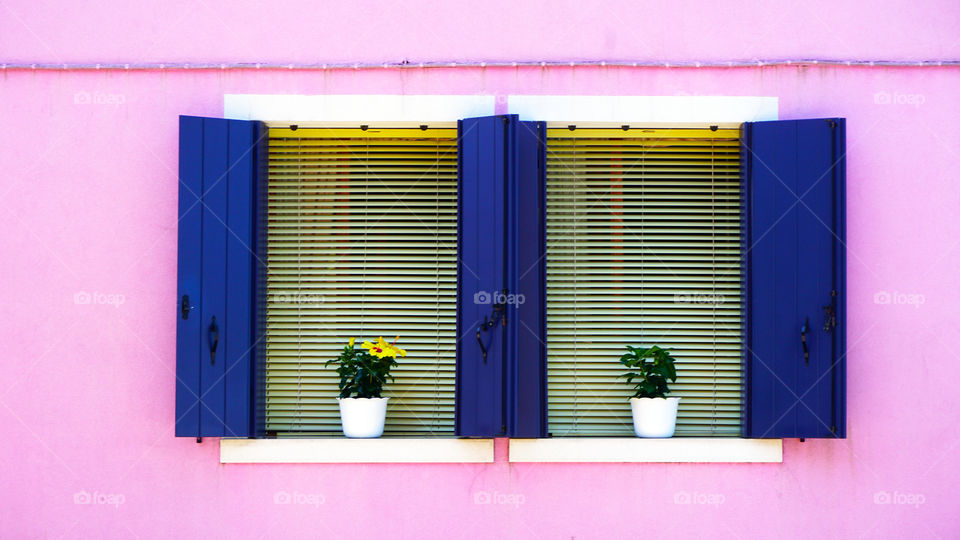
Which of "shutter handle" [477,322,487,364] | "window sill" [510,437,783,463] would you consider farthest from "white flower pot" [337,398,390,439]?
"window sill" [510,437,783,463]

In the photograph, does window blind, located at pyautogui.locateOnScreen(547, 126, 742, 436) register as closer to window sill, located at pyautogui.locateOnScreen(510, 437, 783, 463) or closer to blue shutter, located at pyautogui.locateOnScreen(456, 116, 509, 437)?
window sill, located at pyautogui.locateOnScreen(510, 437, 783, 463)

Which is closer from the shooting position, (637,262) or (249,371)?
(249,371)

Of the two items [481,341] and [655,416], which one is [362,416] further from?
[655,416]

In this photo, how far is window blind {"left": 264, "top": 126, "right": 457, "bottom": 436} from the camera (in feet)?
15.5

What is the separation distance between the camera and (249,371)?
172 inches

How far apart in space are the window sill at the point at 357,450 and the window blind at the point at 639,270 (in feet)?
1.80

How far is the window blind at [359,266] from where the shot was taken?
471 cm

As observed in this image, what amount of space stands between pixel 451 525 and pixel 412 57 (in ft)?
8.64

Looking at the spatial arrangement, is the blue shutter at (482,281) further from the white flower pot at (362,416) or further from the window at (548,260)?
the white flower pot at (362,416)
